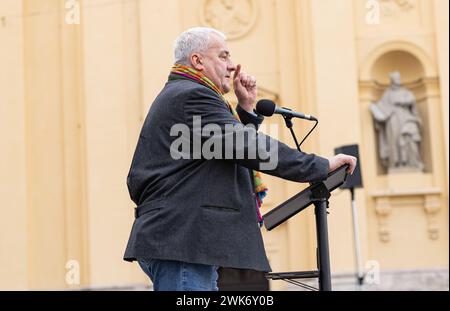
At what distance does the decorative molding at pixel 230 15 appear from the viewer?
13.5 m

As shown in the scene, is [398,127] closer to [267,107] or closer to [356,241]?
[356,241]

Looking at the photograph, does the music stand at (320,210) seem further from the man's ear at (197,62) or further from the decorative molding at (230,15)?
the decorative molding at (230,15)

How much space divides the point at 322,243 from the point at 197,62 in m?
0.92

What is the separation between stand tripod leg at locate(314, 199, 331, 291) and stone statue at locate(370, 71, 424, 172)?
9293 mm

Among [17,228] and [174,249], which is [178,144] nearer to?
[174,249]

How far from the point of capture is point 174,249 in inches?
148

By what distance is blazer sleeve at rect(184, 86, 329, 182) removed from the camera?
148 inches

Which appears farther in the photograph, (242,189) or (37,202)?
(37,202)

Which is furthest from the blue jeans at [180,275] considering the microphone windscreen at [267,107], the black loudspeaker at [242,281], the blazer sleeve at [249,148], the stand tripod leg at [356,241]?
the black loudspeaker at [242,281]

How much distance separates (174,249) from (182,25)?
996cm

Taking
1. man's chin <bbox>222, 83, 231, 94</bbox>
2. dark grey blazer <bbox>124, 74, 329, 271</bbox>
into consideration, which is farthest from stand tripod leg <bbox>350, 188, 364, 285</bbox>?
dark grey blazer <bbox>124, 74, 329, 271</bbox>

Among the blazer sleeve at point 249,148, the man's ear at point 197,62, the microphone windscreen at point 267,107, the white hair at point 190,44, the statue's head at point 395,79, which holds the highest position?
the statue's head at point 395,79

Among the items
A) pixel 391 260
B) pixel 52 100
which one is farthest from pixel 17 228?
pixel 391 260
